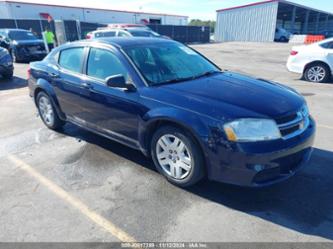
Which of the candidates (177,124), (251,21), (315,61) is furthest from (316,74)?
(251,21)

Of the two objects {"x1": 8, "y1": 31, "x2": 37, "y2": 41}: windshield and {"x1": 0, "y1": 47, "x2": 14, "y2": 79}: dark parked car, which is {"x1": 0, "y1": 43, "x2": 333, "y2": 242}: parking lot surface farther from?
{"x1": 8, "y1": 31, "x2": 37, "y2": 41}: windshield

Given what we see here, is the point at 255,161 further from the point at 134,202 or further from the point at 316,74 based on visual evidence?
the point at 316,74

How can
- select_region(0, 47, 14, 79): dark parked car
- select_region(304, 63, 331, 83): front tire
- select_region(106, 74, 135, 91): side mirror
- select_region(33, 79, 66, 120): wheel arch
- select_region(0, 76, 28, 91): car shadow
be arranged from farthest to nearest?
select_region(0, 47, 14, 79): dark parked car, select_region(0, 76, 28, 91): car shadow, select_region(304, 63, 331, 83): front tire, select_region(33, 79, 66, 120): wheel arch, select_region(106, 74, 135, 91): side mirror

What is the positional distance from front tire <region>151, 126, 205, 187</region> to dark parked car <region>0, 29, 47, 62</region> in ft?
44.2

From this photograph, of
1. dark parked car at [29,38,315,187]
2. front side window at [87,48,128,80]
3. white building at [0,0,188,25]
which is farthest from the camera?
white building at [0,0,188,25]

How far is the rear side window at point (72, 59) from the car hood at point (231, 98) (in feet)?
5.50

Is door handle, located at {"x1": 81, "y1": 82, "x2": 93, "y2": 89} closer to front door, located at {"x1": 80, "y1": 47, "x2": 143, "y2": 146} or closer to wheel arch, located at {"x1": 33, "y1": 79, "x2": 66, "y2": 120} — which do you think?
front door, located at {"x1": 80, "y1": 47, "x2": 143, "y2": 146}

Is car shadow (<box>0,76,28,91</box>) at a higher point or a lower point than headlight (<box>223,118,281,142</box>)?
lower

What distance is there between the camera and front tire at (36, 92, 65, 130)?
5018 mm

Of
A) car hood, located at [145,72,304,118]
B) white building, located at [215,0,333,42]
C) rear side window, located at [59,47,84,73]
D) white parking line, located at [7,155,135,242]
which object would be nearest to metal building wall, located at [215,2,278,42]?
white building, located at [215,0,333,42]

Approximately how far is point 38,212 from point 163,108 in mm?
1720

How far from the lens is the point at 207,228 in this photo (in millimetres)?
2668

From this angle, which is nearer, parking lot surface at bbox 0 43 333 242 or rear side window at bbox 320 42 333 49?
parking lot surface at bbox 0 43 333 242

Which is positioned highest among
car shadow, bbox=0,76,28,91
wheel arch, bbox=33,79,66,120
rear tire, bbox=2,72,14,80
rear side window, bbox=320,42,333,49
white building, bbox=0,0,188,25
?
white building, bbox=0,0,188,25
